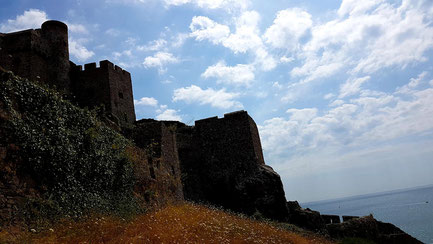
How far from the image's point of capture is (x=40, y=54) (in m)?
19.7

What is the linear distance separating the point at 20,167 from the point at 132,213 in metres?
4.09

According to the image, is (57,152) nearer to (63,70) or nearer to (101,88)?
(101,88)

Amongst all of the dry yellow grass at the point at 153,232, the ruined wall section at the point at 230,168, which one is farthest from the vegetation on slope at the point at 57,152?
the ruined wall section at the point at 230,168

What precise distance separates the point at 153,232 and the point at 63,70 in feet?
57.3

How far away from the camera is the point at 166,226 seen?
29.0ft

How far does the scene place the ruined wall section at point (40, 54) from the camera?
1861cm

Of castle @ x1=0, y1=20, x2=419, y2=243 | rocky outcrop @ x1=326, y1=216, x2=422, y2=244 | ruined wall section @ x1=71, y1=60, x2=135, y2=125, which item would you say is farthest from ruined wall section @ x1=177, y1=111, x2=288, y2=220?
ruined wall section @ x1=71, y1=60, x2=135, y2=125

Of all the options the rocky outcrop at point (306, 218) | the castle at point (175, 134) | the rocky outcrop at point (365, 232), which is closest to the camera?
the rocky outcrop at point (365, 232)

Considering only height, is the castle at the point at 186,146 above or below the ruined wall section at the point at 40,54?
below

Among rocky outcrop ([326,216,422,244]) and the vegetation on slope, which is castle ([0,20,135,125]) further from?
rocky outcrop ([326,216,422,244])

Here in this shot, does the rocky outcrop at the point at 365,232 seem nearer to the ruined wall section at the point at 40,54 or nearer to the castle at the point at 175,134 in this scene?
the castle at the point at 175,134

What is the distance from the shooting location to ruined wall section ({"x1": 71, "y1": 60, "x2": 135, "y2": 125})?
21.7m

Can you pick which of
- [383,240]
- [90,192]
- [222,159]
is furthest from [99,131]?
[383,240]

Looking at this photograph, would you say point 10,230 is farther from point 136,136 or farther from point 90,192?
point 136,136
